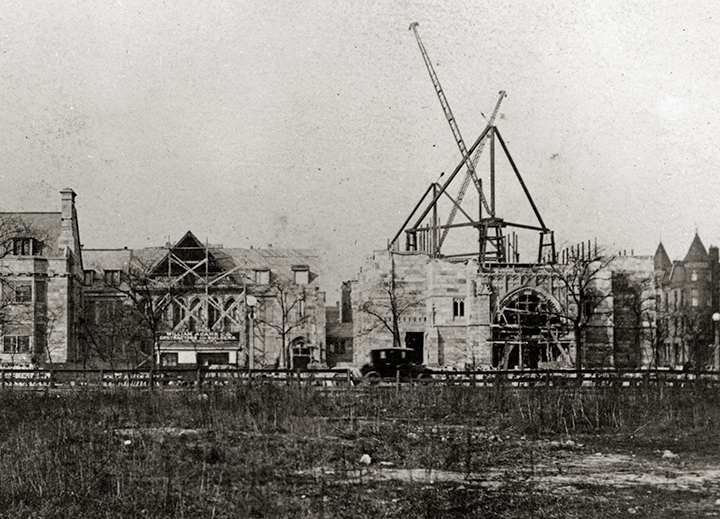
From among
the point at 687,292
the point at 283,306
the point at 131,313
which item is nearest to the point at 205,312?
the point at 131,313

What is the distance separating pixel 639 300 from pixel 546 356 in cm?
886

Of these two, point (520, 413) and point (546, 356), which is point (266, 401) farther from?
point (546, 356)

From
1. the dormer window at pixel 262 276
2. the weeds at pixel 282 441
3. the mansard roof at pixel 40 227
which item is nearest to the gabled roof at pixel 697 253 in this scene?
the dormer window at pixel 262 276

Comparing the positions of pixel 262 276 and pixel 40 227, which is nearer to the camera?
pixel 40 227

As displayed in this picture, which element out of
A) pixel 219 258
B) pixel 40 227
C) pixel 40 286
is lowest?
pixel 40 286

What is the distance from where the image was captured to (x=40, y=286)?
6481 centimetres

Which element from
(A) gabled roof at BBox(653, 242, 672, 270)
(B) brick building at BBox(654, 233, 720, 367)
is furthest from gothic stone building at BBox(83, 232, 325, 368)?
(A) gabled roof at BBox(653, 242, 672, 270)

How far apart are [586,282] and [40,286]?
133ft

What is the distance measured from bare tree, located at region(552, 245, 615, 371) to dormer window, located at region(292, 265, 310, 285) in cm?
2099

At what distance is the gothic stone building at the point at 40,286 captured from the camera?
6269cm

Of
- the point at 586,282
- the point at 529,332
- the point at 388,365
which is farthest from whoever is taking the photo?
the point at 529,332

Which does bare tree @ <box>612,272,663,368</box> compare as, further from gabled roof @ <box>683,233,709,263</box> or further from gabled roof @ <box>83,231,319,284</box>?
gabled roof @ <box>683,233,709,263</box>

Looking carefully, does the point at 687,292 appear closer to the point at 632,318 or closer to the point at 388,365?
the point at 632,318

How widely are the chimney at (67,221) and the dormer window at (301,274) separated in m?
18.0
